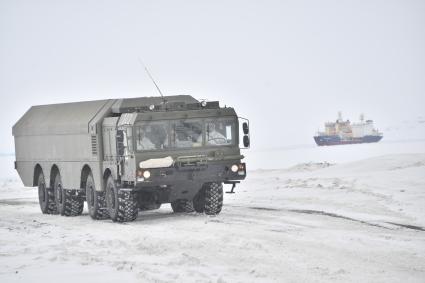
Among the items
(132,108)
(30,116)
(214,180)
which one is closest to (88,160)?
(132,108)

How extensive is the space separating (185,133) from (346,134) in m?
106

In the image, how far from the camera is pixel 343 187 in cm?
3100

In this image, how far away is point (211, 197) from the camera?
23422mm

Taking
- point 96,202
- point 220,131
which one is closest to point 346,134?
point 96,202

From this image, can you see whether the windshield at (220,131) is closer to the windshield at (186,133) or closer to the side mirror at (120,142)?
the windshield at (186,133)

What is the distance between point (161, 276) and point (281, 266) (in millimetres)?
1970

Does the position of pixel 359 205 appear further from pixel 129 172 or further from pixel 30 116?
pixel 30 116

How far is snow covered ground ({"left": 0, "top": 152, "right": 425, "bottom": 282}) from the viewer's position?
45.5 ft

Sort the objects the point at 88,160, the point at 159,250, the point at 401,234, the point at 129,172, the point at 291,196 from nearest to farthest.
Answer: the point at 159,250, the point at 401,234, the point at 129,172, the point at 88,160, the point at 291,196

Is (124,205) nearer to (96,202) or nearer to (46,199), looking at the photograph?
(96,202)

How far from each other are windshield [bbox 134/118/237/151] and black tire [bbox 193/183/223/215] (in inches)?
44.0

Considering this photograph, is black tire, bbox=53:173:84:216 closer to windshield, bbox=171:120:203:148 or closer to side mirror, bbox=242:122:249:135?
windshield, bbox=171:120:203:148

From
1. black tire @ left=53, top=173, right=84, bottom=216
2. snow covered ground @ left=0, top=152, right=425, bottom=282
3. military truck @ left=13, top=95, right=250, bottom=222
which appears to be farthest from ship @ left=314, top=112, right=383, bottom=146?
military truck @ left=13, top=95, right=250, bottom=222

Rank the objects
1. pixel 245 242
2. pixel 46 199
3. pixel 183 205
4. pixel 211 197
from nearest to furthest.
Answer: pixel 245 242
pixel 211 197
pixel 183 205
pixel 46 199
